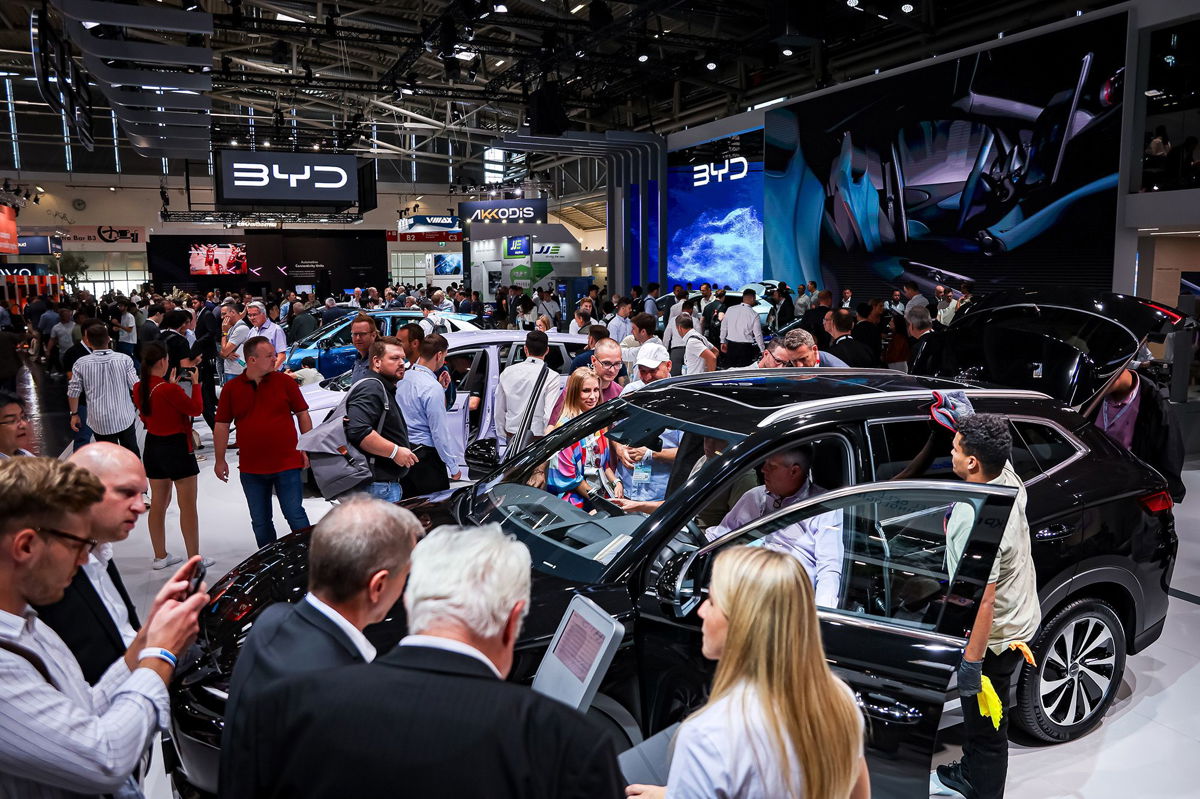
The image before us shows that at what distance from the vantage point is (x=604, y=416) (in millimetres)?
3717

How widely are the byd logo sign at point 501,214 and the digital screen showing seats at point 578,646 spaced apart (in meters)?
25.7

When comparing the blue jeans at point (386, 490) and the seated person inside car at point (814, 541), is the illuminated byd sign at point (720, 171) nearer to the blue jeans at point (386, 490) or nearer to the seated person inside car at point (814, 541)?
the blue jeans at point (386, 490)

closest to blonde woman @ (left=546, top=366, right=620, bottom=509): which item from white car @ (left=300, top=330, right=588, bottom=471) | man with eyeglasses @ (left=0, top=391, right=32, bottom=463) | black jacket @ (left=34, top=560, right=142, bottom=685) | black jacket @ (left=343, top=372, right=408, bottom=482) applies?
black jacket @ (left=343, top=372, right=408, bottom=482)

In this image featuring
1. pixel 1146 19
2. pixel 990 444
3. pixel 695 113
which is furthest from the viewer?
pixel 695 113

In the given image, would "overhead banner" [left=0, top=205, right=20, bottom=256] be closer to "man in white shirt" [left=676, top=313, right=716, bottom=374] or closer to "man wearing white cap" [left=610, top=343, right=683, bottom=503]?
"man in white shirt" [left=676, top=313, right=716, bottom=374]

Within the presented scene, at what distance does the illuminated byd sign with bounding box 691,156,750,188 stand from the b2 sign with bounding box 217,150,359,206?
27.8ft

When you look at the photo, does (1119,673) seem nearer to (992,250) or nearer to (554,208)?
(992,250)

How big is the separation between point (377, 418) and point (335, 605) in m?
3.14

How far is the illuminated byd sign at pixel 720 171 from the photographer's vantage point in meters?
19.9

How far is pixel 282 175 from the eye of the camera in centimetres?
1656

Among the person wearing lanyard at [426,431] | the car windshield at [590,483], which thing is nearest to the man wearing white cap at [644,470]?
the car windshield at [590,483]

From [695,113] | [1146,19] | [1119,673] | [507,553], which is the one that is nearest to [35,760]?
[507,553]

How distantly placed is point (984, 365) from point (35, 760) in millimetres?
5638

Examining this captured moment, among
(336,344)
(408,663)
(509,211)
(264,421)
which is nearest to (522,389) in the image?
(264,421)
